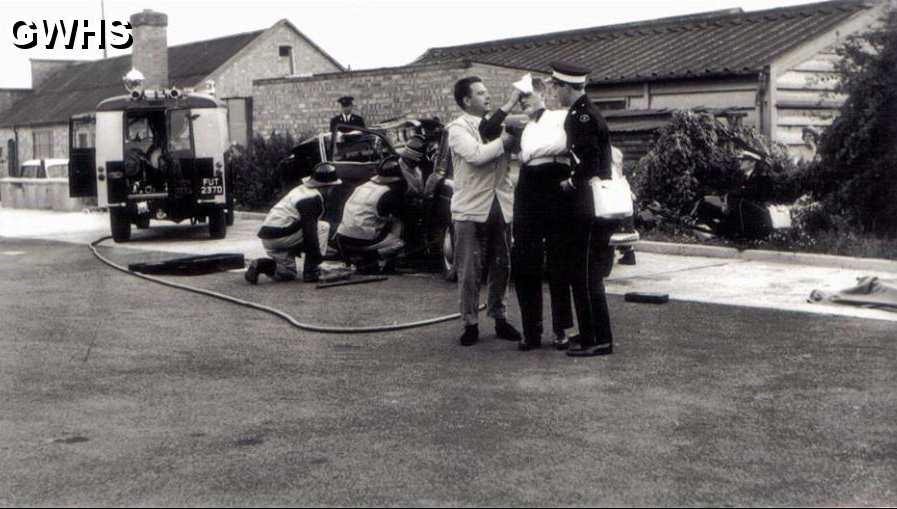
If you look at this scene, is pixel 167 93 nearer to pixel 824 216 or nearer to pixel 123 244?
pixel 123 244

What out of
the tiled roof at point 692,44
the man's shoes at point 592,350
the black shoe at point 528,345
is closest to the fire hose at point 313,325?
the black shoe at point 528,345

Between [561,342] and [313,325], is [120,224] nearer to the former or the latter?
[313,325]

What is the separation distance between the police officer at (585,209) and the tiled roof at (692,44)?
11990 millimetres

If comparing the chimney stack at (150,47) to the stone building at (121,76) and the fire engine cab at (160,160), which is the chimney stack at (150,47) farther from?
the fire engine cab at (160,160)

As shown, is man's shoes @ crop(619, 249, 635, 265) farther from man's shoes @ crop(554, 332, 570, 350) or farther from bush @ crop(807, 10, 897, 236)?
man's shoes @ crop(554, 332, 570, 350)

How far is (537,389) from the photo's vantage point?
7500 millimetres

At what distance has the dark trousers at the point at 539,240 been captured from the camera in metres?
8.52

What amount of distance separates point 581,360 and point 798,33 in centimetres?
1387

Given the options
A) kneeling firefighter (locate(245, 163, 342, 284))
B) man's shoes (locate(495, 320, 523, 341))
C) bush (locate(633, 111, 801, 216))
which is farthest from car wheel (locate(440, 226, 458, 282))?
bush (locate(633, 111, 801, 216))

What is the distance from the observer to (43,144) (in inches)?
2084

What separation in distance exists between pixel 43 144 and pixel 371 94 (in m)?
34.1

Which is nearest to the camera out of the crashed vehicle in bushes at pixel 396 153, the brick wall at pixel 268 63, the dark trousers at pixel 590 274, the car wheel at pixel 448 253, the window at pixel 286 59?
the dark trousers at pixel 590 274

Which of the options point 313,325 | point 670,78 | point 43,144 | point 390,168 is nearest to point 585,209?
point 313,325

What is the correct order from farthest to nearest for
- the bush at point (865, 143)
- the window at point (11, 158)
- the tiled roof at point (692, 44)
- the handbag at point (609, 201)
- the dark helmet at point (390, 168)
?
the window at point (11, 158), the tiled roof at point (692, 44), the bush at point (865, 143), the dark helmet at point (390, 168), the handbag at point (609, 201)
